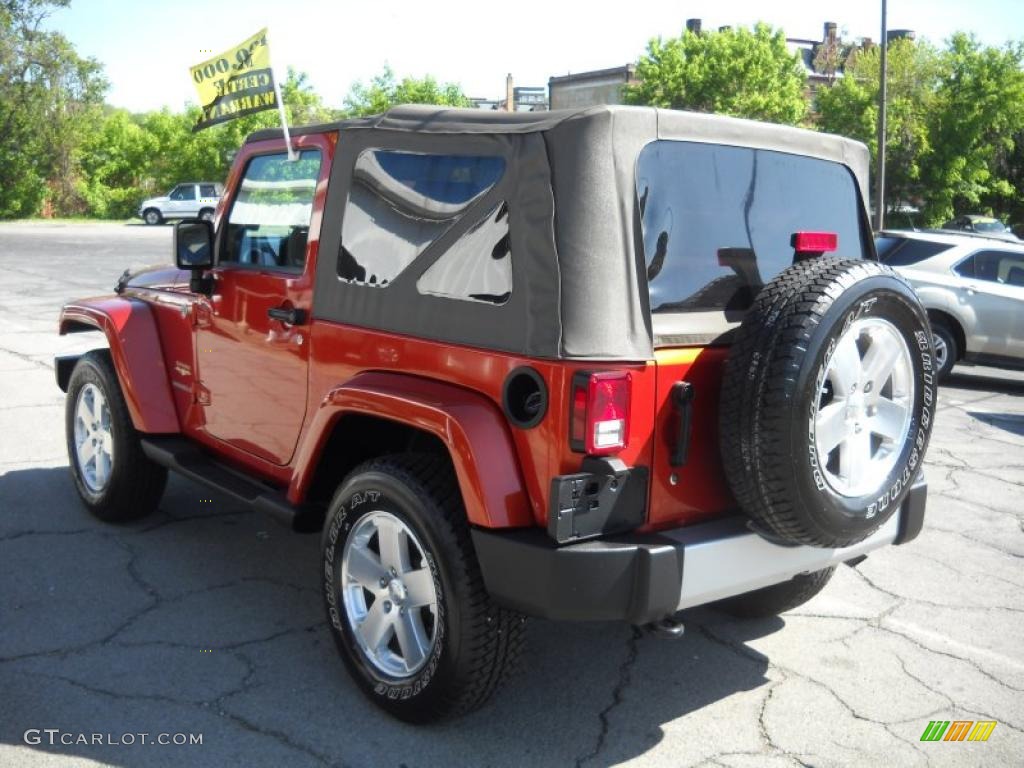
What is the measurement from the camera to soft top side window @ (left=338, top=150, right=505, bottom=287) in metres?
3.19

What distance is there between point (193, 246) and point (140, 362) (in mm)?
679

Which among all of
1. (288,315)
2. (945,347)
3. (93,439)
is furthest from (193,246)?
(945,347)

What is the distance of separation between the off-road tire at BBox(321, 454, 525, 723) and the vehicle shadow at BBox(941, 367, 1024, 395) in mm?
8869

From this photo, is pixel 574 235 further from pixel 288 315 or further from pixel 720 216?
pixel 288 315

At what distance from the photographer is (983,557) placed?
514 cm

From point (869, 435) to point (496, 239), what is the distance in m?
1.29

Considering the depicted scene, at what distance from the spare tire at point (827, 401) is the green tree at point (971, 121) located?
36447mm

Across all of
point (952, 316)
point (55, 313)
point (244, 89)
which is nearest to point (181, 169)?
point (55, 313)

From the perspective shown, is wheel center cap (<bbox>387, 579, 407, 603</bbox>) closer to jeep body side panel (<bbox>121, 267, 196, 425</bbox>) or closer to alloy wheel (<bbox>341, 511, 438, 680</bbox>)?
alloy wheel (<bbox>341, 511, 438, 680</bbox>)

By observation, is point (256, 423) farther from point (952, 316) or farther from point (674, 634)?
point (952, 316)

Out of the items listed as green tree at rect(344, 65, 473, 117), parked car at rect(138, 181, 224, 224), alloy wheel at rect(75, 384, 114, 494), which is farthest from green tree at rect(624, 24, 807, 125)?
alloy wheel at rect(75, 384, 114, 494)

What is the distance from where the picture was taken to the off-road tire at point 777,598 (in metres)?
4.07

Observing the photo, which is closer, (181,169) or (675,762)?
(675,762)

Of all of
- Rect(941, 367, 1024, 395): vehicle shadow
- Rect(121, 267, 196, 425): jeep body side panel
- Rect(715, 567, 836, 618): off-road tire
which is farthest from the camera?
Rect(941, 367, 1024, 395): vehicle shadow
